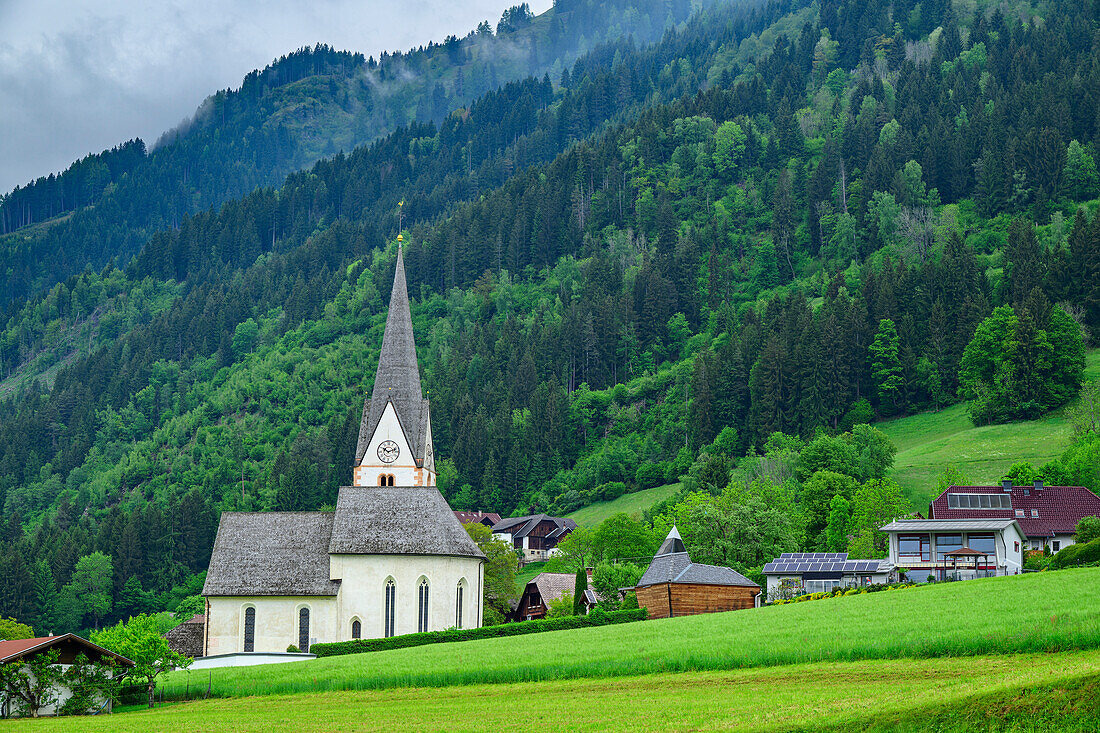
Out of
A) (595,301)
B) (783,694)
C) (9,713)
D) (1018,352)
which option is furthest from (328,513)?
(595,301)

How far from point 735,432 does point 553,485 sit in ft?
95.9

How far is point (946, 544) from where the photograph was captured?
250 feet

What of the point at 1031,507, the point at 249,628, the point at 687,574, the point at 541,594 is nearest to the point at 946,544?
the point at 1031,507

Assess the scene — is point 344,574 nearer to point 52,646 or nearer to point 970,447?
point 52,646

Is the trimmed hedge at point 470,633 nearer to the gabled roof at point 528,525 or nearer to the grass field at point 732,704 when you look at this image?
the grass field at point 732,704

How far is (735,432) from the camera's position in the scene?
460 ft

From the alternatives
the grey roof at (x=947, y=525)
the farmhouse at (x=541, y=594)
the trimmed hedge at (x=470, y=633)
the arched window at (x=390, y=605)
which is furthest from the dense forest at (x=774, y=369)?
the arched window at (x=390, y=605)

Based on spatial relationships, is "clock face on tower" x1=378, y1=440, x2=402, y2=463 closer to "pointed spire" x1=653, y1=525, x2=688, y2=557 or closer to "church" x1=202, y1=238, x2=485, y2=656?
"church" x1=202, y1=238, x2=485, y2=656

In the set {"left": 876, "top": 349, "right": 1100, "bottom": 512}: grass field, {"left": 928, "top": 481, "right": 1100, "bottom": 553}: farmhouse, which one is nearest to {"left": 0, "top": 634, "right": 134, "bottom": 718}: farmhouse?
{"left": 928, "top": 481, "right": 1100, "bottom": 553}: farmhouse

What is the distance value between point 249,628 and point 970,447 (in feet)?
207

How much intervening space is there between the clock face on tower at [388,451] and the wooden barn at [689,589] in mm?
23622

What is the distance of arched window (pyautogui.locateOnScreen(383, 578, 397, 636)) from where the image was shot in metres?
76.8

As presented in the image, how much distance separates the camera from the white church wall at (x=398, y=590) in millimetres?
76688

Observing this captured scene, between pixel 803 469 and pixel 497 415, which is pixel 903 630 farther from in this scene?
pixel 497 415
